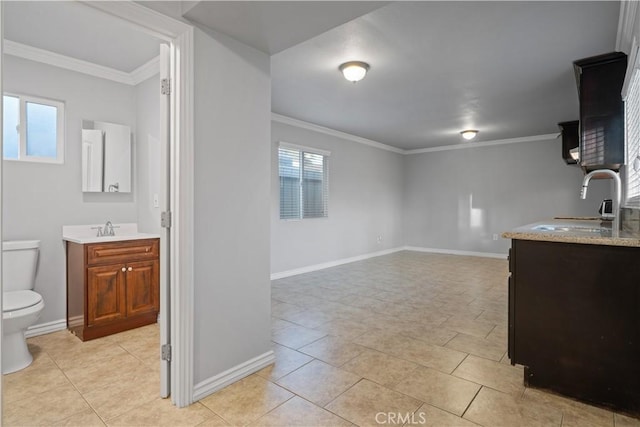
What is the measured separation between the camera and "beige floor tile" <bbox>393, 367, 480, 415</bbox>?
183 cm

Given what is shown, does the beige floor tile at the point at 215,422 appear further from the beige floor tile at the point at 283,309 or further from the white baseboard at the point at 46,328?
the white baseboard at the point at 46,328

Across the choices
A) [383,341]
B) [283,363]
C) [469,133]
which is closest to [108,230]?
[283,363]

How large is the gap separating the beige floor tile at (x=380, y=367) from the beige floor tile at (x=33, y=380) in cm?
182

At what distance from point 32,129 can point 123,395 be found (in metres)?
2.36

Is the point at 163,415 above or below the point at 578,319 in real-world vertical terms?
below

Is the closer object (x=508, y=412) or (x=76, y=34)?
(x=508, y=412)

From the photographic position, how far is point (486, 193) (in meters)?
6.90

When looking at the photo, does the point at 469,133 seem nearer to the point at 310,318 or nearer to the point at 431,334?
the point at 431,334

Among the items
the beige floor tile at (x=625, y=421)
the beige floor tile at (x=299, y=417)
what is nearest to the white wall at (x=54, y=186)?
the beige floor tile at (x=299, y=417)

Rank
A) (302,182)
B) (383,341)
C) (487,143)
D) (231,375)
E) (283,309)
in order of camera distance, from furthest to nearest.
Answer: (487,143)
(302,182)
(283,309)
(383,341)
(231,375)

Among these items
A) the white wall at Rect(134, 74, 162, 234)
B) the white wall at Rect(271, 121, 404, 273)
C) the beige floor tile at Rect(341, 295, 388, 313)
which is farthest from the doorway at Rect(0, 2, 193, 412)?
the white wall at Rect(271, 121, 404, 273)

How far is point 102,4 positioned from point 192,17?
0.42 meters

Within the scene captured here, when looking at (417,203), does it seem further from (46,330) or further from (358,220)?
(46,330)

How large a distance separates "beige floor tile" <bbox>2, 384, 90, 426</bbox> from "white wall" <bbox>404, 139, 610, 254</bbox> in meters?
6.99
